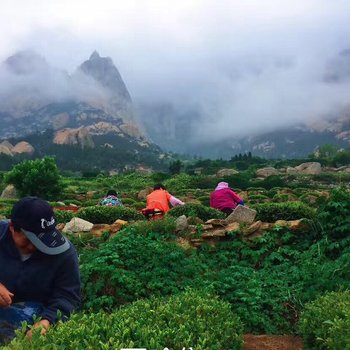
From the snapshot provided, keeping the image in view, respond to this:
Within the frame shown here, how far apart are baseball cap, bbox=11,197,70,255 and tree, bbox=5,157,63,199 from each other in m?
20.4

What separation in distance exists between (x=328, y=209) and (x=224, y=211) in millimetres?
5133

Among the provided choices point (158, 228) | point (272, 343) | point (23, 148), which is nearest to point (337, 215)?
point (158, 228)

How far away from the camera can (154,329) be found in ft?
11.8

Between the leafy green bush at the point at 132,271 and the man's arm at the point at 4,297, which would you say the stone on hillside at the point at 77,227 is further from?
the man's arm at the point at 4,297

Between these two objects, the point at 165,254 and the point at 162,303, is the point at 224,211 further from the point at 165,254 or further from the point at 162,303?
the point at 162,303

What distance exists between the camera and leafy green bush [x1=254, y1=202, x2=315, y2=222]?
10.1 meters

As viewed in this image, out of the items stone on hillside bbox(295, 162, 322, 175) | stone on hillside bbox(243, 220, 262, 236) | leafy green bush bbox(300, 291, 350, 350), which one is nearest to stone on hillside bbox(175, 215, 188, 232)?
stone on hillside bbox(243, 220, 262, 236)

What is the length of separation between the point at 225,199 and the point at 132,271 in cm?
701

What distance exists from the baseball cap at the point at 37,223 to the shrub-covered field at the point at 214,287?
61cm

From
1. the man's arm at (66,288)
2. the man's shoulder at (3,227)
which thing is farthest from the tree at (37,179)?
the man's arm at (66,288)

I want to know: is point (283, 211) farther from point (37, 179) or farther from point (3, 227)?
point (37, 179)

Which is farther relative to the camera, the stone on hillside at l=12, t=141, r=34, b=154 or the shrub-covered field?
the stone on hillside at l=12, t=141, r=34, b=154

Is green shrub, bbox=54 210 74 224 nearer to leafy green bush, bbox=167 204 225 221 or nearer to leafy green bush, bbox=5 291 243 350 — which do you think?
leafy green bush, bbox=167 204 225 221

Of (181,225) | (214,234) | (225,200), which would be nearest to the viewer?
(214,234)
